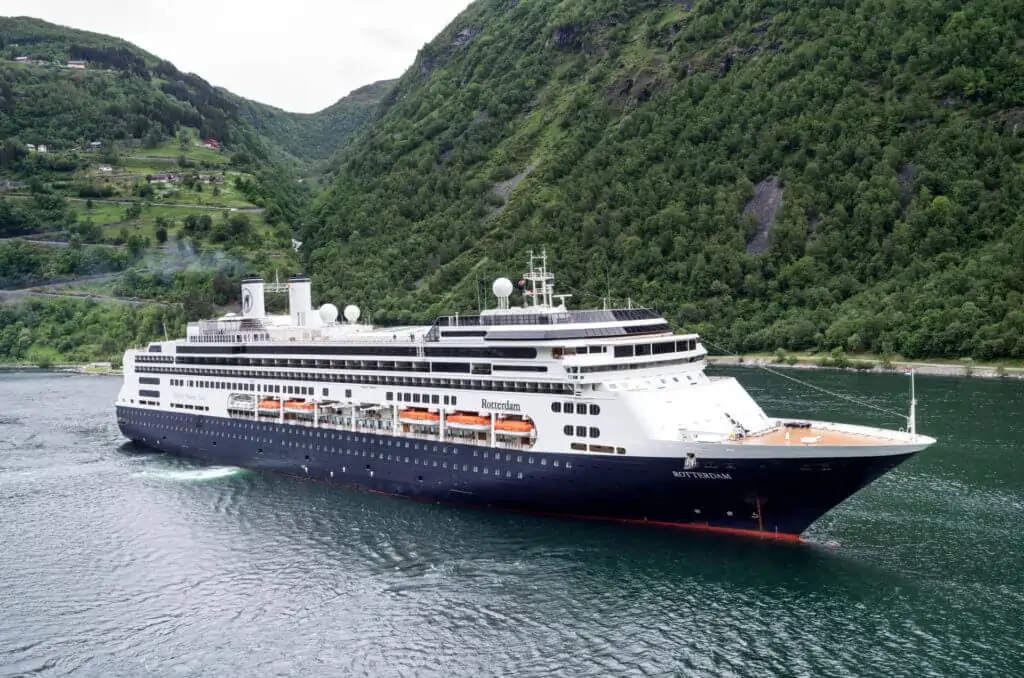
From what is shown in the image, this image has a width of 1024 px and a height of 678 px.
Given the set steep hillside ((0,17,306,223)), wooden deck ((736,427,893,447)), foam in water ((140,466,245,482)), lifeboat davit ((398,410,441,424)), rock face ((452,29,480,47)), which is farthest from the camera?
rock face ((452,29,480,47))

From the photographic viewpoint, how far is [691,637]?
20703 mm

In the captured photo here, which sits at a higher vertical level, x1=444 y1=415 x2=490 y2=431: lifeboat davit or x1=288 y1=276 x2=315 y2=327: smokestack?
x1=288 y1=276 x2=315 y2=327: smokestack

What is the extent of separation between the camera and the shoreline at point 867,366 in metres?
61.1

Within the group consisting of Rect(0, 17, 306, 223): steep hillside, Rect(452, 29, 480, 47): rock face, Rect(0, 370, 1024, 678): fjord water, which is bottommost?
Rect(0, 370, 1024, 678): fjord water

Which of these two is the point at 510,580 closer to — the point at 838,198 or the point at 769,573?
the point at 769,573

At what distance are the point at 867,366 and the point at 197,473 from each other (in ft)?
177

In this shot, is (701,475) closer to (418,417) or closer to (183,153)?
(418,417)

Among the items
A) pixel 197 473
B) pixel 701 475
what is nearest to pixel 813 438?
pixel 701 475

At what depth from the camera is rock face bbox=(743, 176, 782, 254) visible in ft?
300

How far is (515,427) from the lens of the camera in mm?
28297

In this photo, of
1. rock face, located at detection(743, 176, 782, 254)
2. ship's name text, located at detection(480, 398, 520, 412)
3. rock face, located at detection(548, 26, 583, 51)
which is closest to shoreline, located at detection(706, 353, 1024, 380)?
rock face, located at detection(743, 176, 782, 254)

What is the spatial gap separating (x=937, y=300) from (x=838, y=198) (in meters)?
22.8

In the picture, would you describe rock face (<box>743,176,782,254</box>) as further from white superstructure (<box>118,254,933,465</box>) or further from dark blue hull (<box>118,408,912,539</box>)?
dark blue hull (<box>118,408,912,539</box>)

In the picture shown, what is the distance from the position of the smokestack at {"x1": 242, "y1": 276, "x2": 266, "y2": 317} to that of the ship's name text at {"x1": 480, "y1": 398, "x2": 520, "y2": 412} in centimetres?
1939
